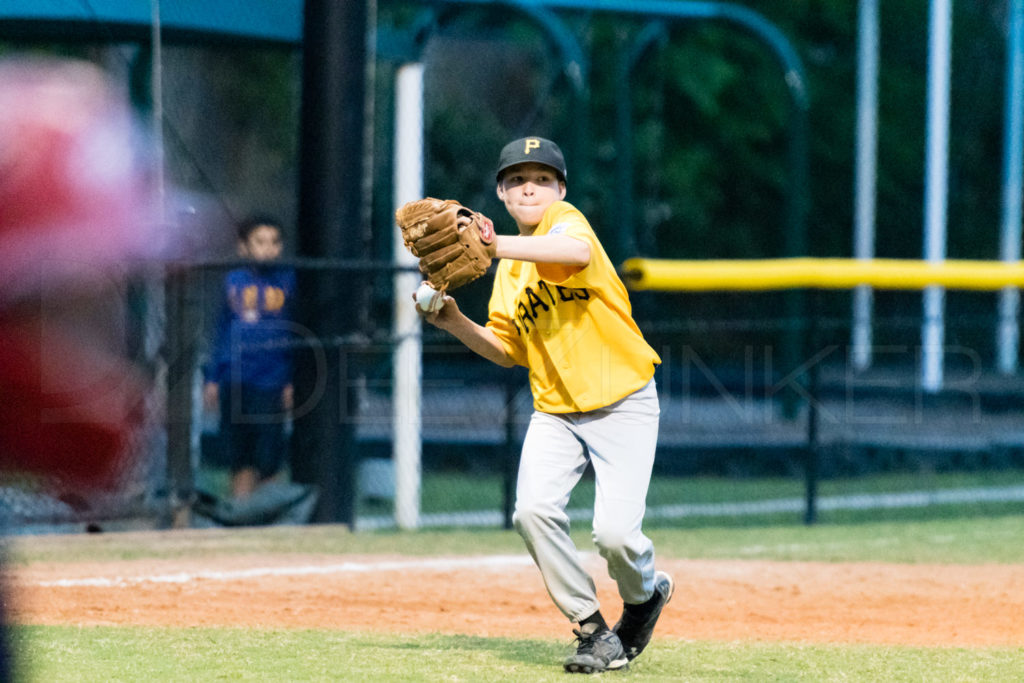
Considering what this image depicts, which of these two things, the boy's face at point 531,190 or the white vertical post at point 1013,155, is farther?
the white vertical post at point 1013,155

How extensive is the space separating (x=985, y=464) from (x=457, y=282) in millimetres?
9192

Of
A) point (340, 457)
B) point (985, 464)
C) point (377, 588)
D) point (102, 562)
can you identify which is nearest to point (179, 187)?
point (340, 457)

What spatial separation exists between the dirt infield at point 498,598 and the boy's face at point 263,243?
1.92 m

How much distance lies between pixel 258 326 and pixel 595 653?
458 cm

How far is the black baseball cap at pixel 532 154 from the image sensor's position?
4625 mm

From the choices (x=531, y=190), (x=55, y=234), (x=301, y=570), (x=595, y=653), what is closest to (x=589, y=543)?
(x=301, y=570)

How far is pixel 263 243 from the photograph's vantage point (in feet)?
28.1

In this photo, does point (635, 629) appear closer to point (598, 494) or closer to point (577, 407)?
point (598, 494)

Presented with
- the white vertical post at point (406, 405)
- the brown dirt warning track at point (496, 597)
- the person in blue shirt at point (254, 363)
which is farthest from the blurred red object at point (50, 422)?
the white vertical post at point (406, 405)

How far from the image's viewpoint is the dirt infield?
5.61 metres

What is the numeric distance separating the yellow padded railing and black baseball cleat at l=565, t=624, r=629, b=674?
15.3 ft

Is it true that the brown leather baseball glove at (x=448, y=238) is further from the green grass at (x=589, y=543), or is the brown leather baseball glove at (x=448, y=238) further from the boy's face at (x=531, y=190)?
the green grass at (x=589, y=543)

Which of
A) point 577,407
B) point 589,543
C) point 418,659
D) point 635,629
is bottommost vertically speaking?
point 589,543

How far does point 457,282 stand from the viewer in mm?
4289
